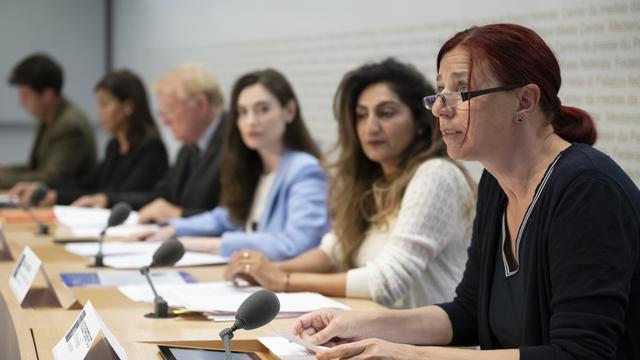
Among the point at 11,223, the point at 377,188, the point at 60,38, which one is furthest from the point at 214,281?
the point at 60,38

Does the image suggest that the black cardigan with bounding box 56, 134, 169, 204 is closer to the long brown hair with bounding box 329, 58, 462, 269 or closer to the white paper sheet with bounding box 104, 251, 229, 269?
the white paper sheet with bounding box 104, 251, 229, 269

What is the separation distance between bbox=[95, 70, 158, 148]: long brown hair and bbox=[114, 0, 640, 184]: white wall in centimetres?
Result: 52

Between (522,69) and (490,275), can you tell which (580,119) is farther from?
(490,275)

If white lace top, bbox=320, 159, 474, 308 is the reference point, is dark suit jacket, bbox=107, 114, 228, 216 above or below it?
below

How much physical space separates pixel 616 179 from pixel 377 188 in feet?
4.15

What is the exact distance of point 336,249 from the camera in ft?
10.0

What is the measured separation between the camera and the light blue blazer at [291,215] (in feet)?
11.0

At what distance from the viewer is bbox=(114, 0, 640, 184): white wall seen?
2707 mm

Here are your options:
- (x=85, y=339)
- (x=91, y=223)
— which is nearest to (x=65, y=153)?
(x=91, y=223)

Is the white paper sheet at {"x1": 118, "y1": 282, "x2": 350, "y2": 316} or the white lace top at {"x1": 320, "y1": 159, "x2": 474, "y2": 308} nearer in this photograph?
the white paper sheet at {"x1": 118, "y1": 282, "x2": 350, "y2": 316}

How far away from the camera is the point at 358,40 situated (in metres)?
4.27

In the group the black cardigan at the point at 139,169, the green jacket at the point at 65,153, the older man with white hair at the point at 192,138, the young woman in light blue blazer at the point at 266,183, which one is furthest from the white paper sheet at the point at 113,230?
the green jacket at the point at 65,153

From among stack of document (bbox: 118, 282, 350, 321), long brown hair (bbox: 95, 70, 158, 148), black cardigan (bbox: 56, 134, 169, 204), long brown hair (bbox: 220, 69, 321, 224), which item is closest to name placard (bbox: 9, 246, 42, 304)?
stack of document (bbox: 118, 282, 350, 321)

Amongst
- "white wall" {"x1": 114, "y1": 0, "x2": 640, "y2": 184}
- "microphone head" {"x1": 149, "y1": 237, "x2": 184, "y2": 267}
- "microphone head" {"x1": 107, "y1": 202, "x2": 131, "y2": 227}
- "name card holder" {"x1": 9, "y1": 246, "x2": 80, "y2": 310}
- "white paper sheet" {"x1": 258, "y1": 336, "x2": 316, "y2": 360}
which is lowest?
"name card holder" {"x1": 9, "y1": 246, "x2": 80, "y2": 310}
